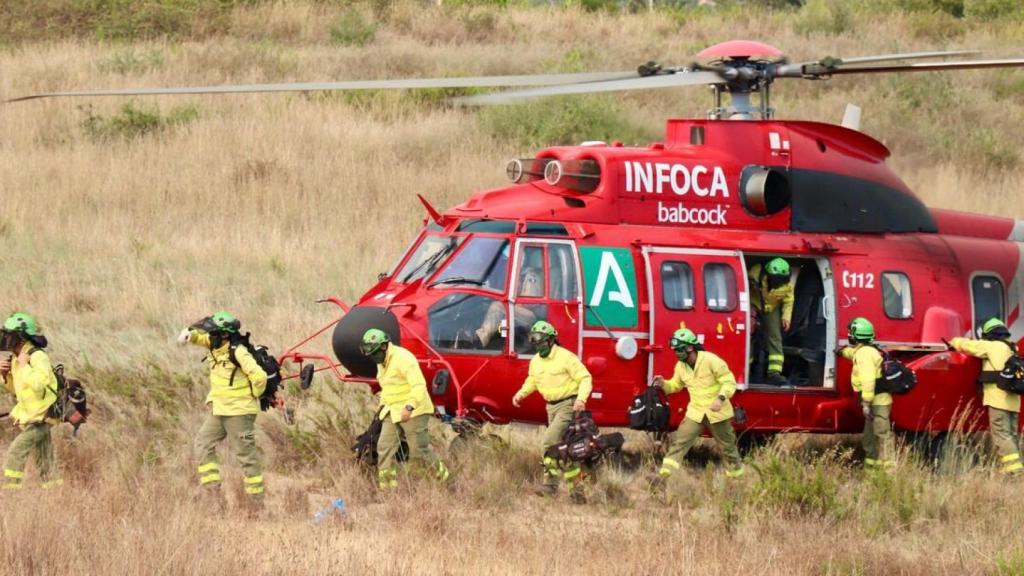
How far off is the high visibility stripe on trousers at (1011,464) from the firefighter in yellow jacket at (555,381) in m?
4.03

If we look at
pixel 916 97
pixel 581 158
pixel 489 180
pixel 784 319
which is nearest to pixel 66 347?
pixel 581 158

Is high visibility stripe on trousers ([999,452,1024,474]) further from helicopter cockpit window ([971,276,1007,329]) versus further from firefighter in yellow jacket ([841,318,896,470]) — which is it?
helicopter cockpit window ([971,276,1007,329])

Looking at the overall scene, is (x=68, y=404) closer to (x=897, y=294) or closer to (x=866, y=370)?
(x=866, y=370)

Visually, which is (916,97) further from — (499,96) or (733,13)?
(499,96)

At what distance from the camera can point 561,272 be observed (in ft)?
37.4

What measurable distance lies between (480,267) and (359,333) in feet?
3.62

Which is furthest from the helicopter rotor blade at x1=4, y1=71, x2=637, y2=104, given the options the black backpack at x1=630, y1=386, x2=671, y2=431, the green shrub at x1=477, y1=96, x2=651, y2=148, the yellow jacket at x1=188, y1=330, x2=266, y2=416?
the green shrub at x1=477, y1=96, x2=651, y2=148

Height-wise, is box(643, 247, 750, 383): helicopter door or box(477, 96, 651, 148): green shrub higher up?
box(477, 96, 651, 148): green shrub

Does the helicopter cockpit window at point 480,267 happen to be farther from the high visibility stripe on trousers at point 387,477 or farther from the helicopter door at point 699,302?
the high visibility stripe on trousers at point 387,477

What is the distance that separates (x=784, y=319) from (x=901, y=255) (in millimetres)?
1322

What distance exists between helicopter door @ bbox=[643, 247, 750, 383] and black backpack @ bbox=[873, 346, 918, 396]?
47.5 inches

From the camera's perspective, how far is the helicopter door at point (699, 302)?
11.5 metres

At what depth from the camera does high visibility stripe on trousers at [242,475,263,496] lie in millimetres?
10888

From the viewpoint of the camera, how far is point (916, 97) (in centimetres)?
2925
